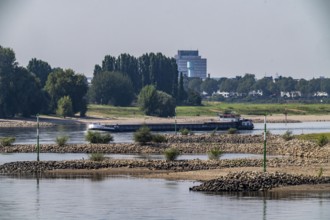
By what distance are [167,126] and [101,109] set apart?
4595 cm

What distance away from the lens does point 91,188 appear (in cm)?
5153

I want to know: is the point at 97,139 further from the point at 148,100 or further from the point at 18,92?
the point at 148,100

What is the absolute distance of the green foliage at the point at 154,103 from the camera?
160 meters

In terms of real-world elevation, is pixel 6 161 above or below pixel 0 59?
below

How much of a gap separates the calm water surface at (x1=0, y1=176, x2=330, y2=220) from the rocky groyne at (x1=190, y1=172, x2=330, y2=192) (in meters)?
0.90

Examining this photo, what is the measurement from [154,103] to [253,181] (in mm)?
112714

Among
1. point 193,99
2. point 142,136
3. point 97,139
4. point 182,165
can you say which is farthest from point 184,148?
point 193,99

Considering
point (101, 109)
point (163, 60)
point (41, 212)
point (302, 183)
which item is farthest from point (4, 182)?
point (163, 60)

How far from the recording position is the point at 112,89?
174m

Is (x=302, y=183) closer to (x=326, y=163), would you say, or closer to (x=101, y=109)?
(x=326, y=163)

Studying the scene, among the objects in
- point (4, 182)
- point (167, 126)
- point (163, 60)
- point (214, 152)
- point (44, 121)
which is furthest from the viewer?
point (163, 60)

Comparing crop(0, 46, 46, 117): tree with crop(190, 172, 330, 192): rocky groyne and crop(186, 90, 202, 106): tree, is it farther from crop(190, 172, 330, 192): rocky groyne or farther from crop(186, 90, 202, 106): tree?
crop(190, 172, 330, 192): rocky groyne

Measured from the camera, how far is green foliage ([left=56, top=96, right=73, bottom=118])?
145 metres

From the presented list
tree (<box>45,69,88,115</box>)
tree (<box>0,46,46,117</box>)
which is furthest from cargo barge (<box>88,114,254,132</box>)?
tree (<box>45,69,88,115</box>)
